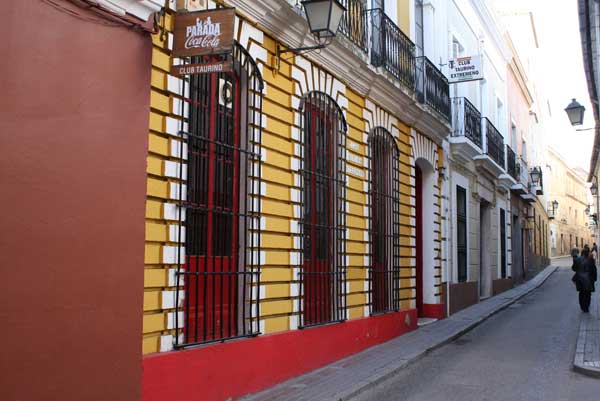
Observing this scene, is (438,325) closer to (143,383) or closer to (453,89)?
(453,89)

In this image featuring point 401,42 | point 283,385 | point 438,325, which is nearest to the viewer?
point 283,385

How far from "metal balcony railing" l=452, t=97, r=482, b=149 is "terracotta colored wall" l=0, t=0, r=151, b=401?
12.4 metres

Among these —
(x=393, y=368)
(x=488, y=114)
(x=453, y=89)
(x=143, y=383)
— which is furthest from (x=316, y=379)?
(x=488, y=114)

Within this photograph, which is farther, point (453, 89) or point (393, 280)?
point (453, 89)

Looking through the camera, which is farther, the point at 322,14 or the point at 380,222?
the point at 380,222

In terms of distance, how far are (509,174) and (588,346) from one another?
14469 mm

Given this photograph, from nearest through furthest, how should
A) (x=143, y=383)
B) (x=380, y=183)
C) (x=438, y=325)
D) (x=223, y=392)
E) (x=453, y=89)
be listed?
(x=143, y=383) → (x=223, y=392) → (x=380, y=183) → (x=438, y=325) → (x=453, y=89)

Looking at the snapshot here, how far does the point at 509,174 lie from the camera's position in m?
24.3

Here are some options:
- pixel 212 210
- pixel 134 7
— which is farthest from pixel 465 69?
pixel 134 7

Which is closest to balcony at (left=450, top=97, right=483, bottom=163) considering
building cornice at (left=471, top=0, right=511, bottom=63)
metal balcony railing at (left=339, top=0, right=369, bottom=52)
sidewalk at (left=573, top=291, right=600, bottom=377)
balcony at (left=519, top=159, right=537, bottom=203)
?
building cornice at (left=471, top=0, right=511, bottom=63)

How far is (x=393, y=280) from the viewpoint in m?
11.9

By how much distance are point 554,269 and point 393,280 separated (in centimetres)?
2877

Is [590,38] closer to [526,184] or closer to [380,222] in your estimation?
[380,222]

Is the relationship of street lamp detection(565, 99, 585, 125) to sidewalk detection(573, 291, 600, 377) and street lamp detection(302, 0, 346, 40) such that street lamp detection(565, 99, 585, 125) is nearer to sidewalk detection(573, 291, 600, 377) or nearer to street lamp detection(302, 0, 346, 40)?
sidewalk detection(573, 291, 600, 377)
